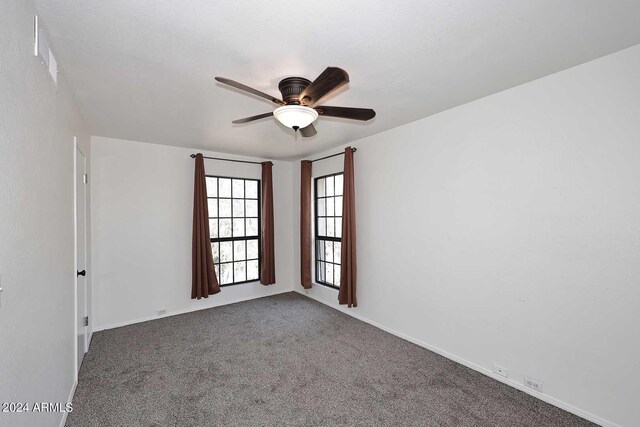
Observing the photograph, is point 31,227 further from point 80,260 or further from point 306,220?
point 306,220

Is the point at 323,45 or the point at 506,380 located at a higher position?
the point at 323,45

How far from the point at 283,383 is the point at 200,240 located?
2528 mm

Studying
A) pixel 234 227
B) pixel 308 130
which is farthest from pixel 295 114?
pixel 234 227

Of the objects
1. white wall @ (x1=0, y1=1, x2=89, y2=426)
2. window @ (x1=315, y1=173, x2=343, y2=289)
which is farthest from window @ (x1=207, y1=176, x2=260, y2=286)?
white wall @ (x1=0, y1=1, x2=89, y2=426)

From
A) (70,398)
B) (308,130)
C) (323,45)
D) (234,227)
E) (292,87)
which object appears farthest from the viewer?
(234,227)

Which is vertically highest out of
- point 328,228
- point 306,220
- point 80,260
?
point 306,220

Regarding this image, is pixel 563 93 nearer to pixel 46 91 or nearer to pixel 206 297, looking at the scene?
pixel 46 91

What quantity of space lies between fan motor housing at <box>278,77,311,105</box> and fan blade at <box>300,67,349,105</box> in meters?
0.10

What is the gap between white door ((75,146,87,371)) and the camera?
8.75 ft

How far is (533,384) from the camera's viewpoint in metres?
2.38

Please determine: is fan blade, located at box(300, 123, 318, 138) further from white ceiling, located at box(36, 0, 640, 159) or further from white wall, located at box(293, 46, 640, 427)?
white wall, located at box(293, 46, 640, 427)

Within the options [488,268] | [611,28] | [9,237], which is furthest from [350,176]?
[9,237]

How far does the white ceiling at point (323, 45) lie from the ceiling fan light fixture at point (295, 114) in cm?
Answer: 33

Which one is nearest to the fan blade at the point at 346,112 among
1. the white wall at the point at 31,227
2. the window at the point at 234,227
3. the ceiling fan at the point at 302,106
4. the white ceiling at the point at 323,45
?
the ceiling fan at the point at 302,106
